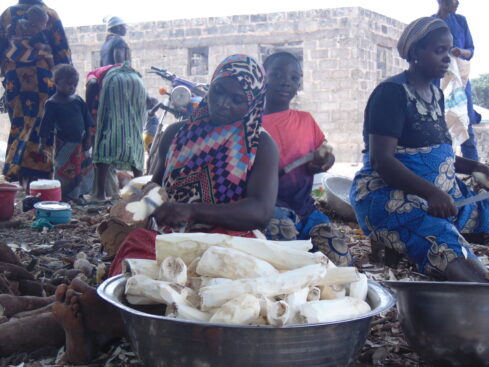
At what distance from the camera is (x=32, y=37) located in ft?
21.6

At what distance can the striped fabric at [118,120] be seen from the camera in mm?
6859

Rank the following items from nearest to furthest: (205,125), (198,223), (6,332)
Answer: (6,332) < (198,223) < (205,125)

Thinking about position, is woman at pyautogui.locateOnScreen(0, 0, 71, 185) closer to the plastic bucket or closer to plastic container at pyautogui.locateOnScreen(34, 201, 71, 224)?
the plastic bucket

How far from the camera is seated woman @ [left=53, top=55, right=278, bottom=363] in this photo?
2.42 meters

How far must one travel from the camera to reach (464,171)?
12.5 ft

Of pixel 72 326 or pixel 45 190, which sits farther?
pixel 45 190

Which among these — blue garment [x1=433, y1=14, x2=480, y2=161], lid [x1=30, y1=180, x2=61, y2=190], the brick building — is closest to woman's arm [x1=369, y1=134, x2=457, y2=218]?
blue garment [x1=433, y1=14, x2=480, y2=161]

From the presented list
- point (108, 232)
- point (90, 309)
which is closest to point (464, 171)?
point (108, 232)

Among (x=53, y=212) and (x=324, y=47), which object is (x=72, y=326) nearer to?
(x=53, y=212)

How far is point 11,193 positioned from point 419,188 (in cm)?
356

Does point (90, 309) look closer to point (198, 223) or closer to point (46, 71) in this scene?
point (198, 223)

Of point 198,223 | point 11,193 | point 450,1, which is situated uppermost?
point 450,1

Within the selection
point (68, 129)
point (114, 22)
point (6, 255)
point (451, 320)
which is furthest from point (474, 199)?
point (114, 22)

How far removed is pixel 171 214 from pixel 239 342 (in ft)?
2.76
